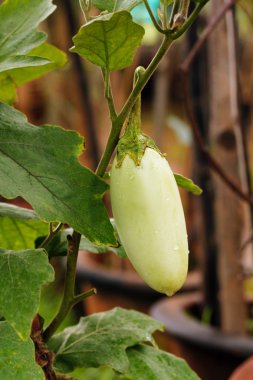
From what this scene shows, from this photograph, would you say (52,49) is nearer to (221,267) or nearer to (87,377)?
(221,267)

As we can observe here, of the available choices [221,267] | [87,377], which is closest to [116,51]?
[221,267]

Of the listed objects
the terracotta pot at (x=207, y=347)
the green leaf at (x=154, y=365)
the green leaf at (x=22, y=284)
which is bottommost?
the terracotta pot at (x=207, y=347)

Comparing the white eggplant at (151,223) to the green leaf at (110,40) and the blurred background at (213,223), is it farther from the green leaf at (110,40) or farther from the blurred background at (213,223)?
the blurred background at (213,223)

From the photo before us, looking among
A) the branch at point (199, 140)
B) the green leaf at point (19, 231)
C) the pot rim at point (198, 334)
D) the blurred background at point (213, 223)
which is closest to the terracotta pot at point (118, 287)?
the blurred background at point (213, 223)

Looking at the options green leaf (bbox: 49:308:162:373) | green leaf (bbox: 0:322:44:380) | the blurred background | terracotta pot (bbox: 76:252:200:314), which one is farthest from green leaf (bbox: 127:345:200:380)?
terracotta pot (bbox: 76:252:200:314)

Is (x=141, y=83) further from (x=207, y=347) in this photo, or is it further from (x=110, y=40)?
(x=207, y=347)

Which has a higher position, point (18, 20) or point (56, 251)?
point (18, 20)
